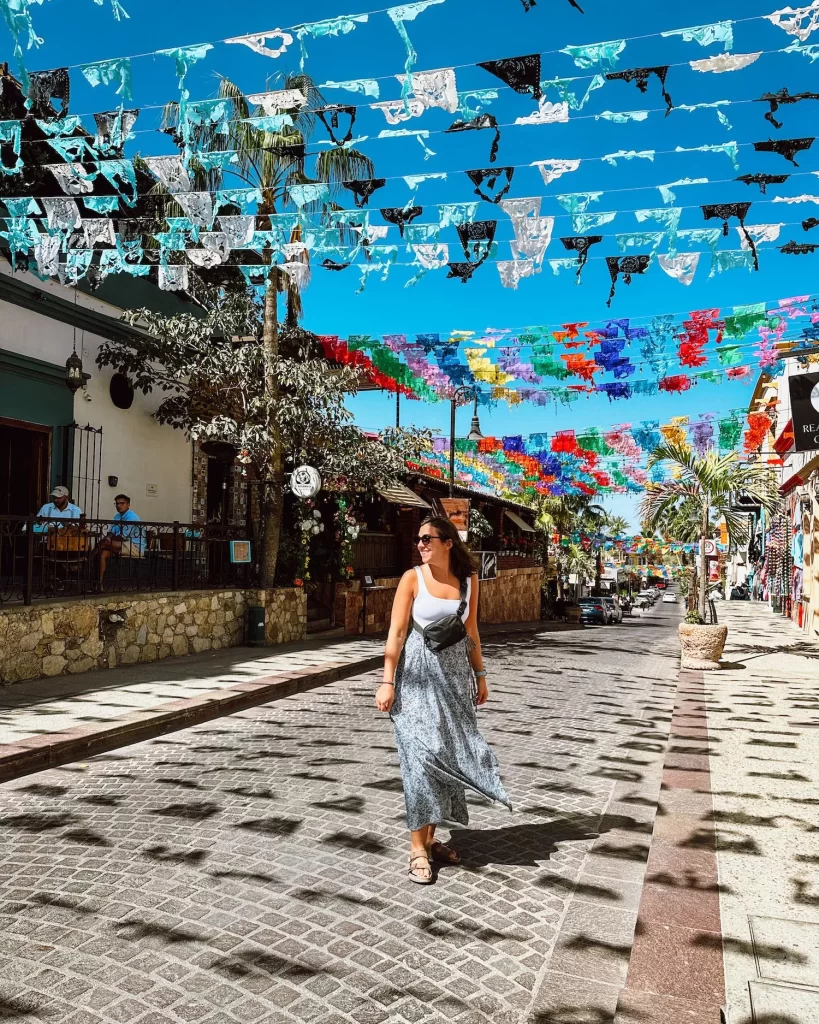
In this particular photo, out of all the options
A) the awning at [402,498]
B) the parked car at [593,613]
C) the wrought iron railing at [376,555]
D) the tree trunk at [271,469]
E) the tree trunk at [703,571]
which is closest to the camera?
the tree trunk at [703,571]

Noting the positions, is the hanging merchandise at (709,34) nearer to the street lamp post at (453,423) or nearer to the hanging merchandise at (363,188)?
the hanging merchandise at (363,188)

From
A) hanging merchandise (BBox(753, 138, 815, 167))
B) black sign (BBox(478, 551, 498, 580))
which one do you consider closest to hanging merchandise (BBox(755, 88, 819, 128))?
hanging merchandise (BBox(753, 138, 815, 167))

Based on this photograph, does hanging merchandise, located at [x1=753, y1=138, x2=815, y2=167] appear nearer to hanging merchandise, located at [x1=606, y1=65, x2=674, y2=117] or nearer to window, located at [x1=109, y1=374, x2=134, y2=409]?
hanging merchandise, located at [x1=606, y1=65, x2=674, y2=117]

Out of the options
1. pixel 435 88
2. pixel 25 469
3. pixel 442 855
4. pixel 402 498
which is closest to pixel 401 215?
pixel 435 88

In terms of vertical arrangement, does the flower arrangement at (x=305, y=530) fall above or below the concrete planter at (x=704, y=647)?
above

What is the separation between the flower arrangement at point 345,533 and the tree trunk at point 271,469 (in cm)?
266

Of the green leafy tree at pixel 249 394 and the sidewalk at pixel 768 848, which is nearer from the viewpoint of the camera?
the sidewalk at pixel 768 848

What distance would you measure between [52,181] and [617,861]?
13.2 m

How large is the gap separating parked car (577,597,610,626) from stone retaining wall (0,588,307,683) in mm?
25408

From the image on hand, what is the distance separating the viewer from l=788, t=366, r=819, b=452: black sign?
12.4 meters

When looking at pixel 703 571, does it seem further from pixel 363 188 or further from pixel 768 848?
pixel 768 848

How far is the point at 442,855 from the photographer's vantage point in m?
4.14

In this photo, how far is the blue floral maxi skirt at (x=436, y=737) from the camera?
3.89m

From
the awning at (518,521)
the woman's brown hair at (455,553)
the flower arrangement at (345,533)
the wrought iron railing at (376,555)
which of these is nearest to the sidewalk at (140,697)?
the woman's brown hair at (455,553)
